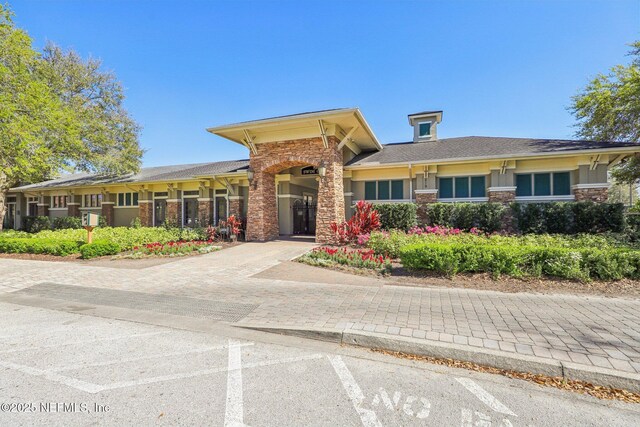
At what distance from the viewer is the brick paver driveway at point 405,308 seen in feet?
11.6

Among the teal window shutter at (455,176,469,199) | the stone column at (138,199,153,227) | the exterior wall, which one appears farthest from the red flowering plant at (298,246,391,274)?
the exterior wall

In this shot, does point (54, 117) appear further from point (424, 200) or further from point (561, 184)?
point (561, 184)

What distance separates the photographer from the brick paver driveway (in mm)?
3551

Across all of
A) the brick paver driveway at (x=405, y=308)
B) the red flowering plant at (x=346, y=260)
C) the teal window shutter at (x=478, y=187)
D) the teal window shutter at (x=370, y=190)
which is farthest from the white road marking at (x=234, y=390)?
the teal window shutter at (x=478, y=187)

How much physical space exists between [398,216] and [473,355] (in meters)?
10.1

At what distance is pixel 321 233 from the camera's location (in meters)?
13.3

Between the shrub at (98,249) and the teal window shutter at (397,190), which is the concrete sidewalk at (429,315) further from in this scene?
the teal window shutter at (397,190)

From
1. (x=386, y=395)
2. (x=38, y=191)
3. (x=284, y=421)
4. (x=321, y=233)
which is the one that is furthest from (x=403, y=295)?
(x=38, y=191)

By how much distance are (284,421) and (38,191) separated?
3102 cm

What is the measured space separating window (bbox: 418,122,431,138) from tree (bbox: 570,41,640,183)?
7946 millimetres

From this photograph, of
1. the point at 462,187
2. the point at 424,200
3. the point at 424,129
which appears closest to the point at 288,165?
the point at 424,200

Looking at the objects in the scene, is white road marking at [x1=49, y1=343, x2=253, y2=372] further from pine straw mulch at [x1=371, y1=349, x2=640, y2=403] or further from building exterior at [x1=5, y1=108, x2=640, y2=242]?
building exterior at [x1=5, y1=108, x2=640, y2=242]

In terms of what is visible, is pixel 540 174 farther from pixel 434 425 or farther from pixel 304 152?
pixel 434 425

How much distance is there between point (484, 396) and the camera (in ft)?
8.82
